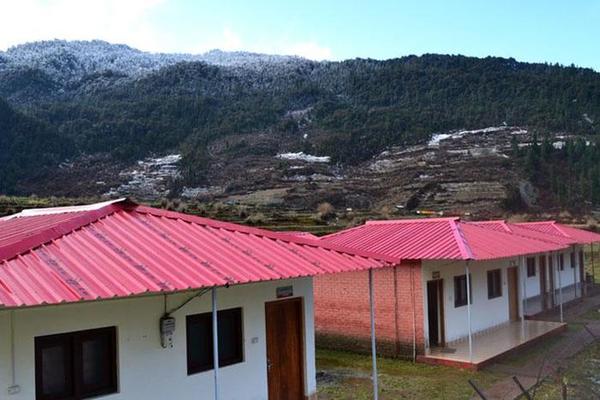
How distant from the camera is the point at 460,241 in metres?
15.9

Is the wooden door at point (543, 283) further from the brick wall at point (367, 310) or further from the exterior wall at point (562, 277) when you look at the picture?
the brick wall at point (367, 310)

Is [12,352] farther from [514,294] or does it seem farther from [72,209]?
[514,294]

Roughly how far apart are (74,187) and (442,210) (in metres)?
47.4

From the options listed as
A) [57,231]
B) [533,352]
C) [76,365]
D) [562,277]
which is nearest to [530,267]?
[562,277]

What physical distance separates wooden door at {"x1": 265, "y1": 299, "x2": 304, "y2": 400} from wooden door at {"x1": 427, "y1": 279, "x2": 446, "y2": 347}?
6.68m

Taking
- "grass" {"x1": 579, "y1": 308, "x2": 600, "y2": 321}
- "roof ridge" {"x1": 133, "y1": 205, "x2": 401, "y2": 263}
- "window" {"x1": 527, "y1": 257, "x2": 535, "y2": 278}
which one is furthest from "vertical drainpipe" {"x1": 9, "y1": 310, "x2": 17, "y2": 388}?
"window" {"x1": 527, "y1": 257, "x2": 535, "y2": 278}

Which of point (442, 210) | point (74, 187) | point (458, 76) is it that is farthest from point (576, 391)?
point (458, 76)

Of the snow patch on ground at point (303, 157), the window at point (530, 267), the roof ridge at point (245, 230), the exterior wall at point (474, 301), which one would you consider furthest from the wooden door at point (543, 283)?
the snow patch on ground at point (303, 157)

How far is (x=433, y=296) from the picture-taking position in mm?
16609

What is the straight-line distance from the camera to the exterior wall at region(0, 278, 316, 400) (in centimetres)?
688

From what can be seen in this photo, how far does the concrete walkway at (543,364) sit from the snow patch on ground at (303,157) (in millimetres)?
75992

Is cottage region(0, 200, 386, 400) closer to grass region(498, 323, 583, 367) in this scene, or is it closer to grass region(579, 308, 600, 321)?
grass region(498, 323, 583, 367)

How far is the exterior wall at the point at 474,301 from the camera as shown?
1669 centimetres

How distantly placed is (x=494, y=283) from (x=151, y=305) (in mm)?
14083
